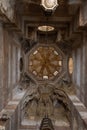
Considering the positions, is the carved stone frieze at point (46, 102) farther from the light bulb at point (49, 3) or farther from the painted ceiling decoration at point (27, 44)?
the light bulb at point (49, 3)

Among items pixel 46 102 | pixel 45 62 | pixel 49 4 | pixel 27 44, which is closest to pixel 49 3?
pixel 49 4

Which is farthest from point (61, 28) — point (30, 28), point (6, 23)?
point (6, 23)

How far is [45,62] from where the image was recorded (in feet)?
48.3

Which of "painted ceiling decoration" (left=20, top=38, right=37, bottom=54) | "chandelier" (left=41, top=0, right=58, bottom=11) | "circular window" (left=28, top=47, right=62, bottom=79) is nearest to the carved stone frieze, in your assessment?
"circular window" (left=28, top=47, right=62, bottom=79)

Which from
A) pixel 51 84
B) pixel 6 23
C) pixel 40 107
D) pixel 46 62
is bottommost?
pixel 40 107

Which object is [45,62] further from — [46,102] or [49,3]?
[49,3]

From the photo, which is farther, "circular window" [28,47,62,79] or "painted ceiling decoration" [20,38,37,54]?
"circular window" [28,47,62,79]

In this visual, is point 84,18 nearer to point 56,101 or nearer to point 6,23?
point 6,23

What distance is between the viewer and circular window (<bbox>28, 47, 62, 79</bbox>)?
571 inches

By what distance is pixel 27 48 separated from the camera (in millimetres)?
14156

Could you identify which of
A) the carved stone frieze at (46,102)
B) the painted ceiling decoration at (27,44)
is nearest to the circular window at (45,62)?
the painted ceiling decoration at (27,44)

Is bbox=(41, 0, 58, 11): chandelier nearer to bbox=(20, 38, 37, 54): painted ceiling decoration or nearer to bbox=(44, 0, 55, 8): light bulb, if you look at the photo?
bbox=(44, 0, 55, 8): light bulb

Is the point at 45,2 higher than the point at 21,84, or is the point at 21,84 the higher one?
the point at 45,2

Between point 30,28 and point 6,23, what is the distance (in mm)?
4445
